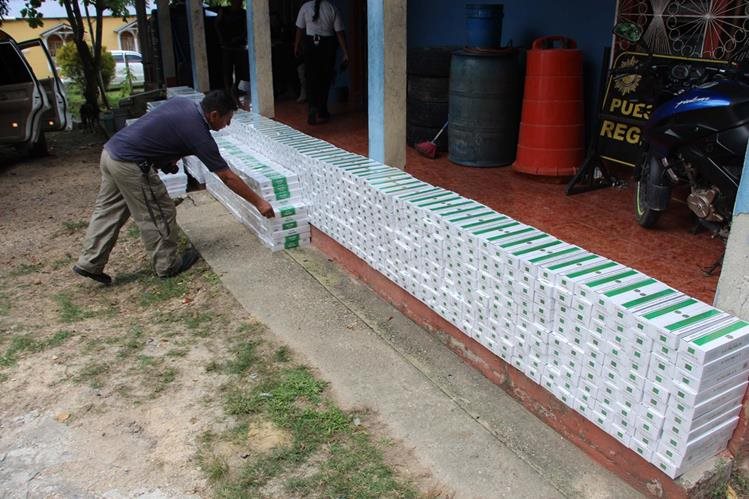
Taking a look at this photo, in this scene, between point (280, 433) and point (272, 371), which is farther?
point (272, 371)

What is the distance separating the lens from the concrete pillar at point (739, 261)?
8.07ft

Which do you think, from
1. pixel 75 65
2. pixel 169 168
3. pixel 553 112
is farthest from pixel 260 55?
pixel 75 65

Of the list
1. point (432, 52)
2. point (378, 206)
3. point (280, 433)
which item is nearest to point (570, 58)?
point (432, 52)

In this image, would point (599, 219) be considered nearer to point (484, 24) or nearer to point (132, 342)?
point (484, 24)

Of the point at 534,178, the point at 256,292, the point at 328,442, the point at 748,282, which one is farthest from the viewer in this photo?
the point at 534,178

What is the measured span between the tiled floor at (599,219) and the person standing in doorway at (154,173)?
5.78 ft

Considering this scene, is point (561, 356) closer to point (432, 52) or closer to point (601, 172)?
point (601, 172)

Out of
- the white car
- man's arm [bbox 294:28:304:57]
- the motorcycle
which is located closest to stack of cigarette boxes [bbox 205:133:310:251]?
man's arm [bbox 294:28:304:57]

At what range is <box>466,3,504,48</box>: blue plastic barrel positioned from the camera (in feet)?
17.8

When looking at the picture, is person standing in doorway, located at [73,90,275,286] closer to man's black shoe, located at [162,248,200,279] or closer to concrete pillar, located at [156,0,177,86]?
man's black shoe, located at [162,248,200,279]

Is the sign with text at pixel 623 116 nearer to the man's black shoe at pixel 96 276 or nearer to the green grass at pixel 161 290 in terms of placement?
the green grass at pixel 161 290

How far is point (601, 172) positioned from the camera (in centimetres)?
510

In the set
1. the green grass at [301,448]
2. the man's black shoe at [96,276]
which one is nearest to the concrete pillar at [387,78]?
the green grass at [301,448]

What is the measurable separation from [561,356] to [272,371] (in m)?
1.74
